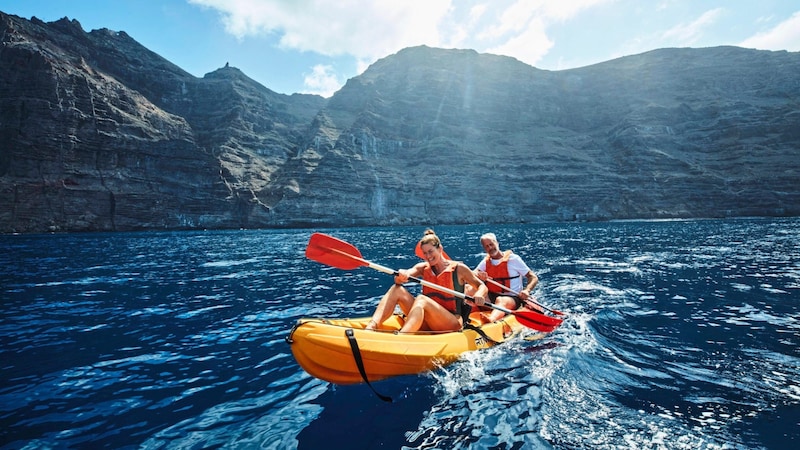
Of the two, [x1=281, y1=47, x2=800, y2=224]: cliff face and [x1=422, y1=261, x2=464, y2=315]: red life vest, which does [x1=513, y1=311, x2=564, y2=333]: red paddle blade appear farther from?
[x1=281, y1=47, x2=800, y2=224]: cliff face

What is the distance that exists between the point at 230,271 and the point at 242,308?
725 cm

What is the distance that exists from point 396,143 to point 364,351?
101m

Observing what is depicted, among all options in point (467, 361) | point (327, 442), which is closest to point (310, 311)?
point (467, 361)

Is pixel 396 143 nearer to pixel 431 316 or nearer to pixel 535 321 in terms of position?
pixel 535 321

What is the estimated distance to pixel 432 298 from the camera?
615cm

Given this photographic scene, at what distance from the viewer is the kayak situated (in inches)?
165

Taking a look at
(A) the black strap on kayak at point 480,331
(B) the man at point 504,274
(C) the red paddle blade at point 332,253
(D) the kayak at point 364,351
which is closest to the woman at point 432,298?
(A) the black strap on kayak at point 480,331

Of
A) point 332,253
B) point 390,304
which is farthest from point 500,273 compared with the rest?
point 332,253

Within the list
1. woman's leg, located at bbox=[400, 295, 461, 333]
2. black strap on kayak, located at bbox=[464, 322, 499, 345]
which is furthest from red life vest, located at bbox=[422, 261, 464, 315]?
black strap on kayak, located at bbox=[464, 322, 499, 345]

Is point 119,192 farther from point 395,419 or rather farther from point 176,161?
point 395,419

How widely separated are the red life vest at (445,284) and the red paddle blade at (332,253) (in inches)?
58.6

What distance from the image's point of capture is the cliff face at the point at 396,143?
208 feet

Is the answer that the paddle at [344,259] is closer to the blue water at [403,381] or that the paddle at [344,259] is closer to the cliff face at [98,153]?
the blue water at [403,381]

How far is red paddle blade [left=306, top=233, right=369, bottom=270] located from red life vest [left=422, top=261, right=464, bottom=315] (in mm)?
1488
